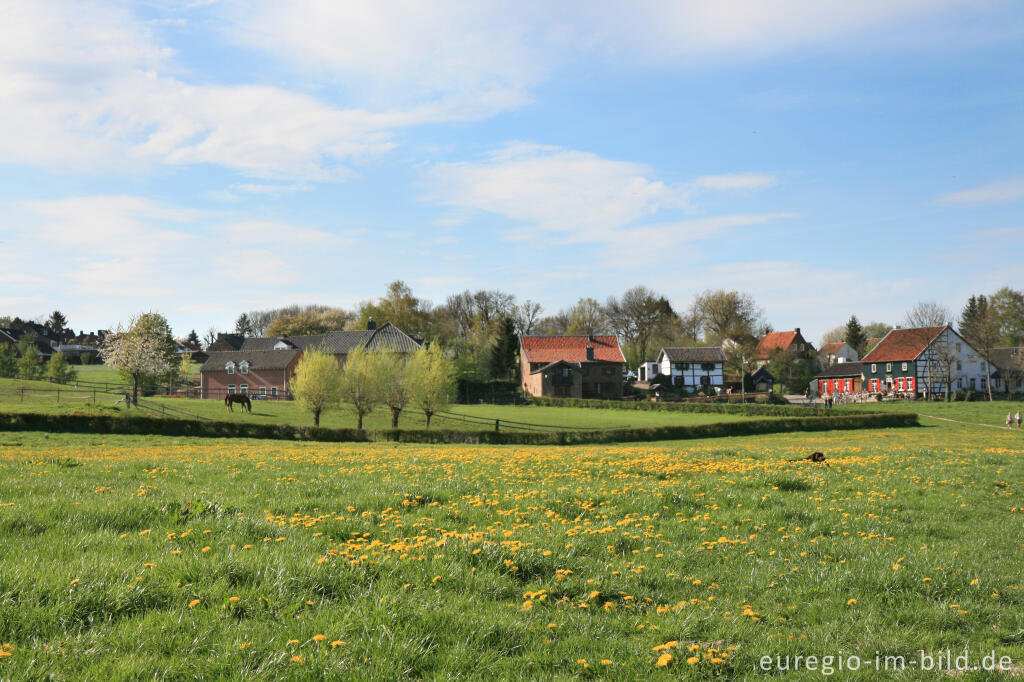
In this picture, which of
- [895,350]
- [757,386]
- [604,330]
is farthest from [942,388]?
[604,330]

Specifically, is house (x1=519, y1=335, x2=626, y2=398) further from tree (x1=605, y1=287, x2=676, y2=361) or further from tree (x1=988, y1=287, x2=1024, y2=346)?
tree (x1=988, y1=287, x2=1024, y2=346)

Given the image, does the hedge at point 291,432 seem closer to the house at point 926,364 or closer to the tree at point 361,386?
the tree at point 361,386

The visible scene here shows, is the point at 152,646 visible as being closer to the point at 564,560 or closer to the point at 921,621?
the point at 564,560

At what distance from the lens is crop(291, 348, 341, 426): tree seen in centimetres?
5434

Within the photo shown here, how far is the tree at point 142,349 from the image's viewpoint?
239 ft

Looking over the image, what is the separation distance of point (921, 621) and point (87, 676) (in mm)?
7371

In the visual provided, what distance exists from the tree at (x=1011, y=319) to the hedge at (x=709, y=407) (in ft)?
204

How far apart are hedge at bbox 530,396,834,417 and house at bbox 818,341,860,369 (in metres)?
65.1

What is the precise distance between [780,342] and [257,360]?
331 feet

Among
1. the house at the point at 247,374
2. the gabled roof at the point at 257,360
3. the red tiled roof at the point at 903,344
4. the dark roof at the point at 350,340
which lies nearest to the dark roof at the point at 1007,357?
the red tiled roof at the point at 903,344

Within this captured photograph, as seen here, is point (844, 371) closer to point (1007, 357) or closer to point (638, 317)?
point (1007, 357)

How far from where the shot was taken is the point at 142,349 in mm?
75125

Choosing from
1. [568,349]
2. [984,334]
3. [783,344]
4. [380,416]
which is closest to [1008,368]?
[984,334]

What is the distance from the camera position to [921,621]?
255 inches
